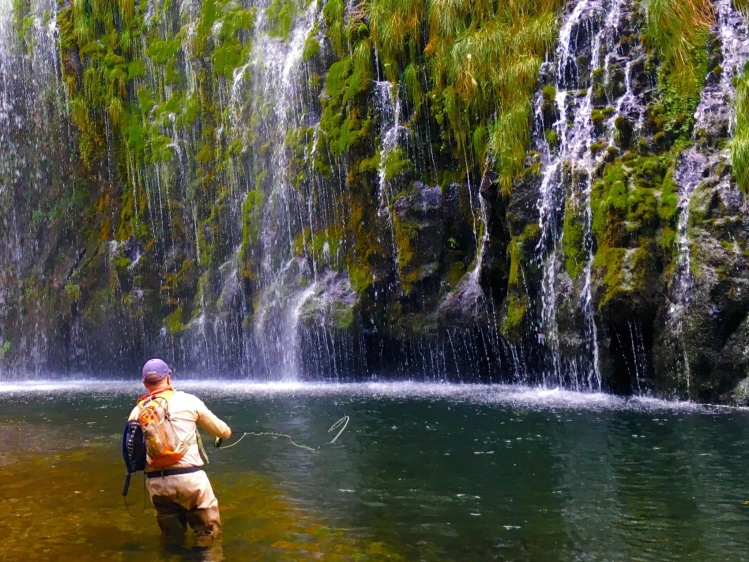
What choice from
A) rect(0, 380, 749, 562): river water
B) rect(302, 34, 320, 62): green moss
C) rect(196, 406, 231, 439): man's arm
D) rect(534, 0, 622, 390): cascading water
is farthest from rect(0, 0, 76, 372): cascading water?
rect(196, 406, 231, 439): man's arm

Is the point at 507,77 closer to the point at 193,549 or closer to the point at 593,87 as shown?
the point at 593,87

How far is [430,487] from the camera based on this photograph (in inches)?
336

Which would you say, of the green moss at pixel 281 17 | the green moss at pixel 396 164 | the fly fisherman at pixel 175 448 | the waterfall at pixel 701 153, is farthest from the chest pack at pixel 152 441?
the green moss at pixel 281 17

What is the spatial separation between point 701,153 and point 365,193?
9.45 metres

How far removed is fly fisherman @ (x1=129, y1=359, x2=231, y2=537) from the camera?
637cm

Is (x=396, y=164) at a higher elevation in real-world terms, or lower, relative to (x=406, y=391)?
higher

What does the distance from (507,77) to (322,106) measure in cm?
662

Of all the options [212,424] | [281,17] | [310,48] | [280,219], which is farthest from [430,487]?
[281,17]

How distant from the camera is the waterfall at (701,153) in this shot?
14430 millimetres

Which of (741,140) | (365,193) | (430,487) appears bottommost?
(430,487)

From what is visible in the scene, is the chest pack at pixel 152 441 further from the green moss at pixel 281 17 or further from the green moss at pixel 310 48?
the green moss at pixel 281 17

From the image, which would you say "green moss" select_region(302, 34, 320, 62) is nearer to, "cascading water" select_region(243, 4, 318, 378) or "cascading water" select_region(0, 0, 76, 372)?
"cascading water" select_region(243, 4, 318, 378)

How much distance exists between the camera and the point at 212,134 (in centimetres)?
2659

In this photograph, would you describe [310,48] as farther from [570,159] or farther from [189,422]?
[189,422]
